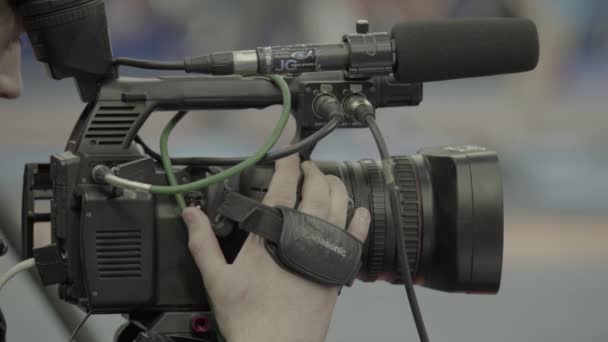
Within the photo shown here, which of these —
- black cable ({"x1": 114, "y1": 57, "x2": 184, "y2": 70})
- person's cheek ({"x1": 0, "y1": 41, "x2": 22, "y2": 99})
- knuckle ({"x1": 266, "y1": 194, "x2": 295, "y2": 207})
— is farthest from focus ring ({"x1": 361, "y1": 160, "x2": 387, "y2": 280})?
person's cheek ({"x1": 0, "y1": 41, "x2": 22, "y2": 99})

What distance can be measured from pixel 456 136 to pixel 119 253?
1169mm

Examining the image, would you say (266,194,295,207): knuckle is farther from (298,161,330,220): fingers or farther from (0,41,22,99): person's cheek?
(0,41,22,99): person's cheek

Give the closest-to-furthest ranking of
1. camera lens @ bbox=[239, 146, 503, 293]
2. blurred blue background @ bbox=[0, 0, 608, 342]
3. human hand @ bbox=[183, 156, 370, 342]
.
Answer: human hand @ bbox=[183, 156, 370, 342] < camera lens @ bbox=[239, 146, 503, 293] < blurred blue background @ bbox=[0, 0, 608, 342]

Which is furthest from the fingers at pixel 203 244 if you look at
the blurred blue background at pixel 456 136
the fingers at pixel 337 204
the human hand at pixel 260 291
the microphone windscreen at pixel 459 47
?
the blurred blue background at pixel 456 136

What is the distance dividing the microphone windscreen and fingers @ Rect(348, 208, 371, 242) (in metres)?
0.14

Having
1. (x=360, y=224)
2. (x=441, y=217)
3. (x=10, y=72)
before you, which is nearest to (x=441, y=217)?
(x=441, y=217)

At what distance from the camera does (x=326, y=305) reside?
906mm

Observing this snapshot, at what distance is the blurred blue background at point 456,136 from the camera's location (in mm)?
1742

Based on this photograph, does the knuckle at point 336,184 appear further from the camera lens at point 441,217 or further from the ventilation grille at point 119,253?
the ventilation grille at point 119,253

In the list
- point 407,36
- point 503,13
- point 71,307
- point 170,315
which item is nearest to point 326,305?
point 170,315

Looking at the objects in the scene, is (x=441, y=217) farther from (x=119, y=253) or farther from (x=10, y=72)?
(x=10, y=72)

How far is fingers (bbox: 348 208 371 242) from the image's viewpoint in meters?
0.95

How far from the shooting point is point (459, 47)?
0.92 metres

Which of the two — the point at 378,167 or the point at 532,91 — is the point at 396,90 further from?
the point at 532,91
